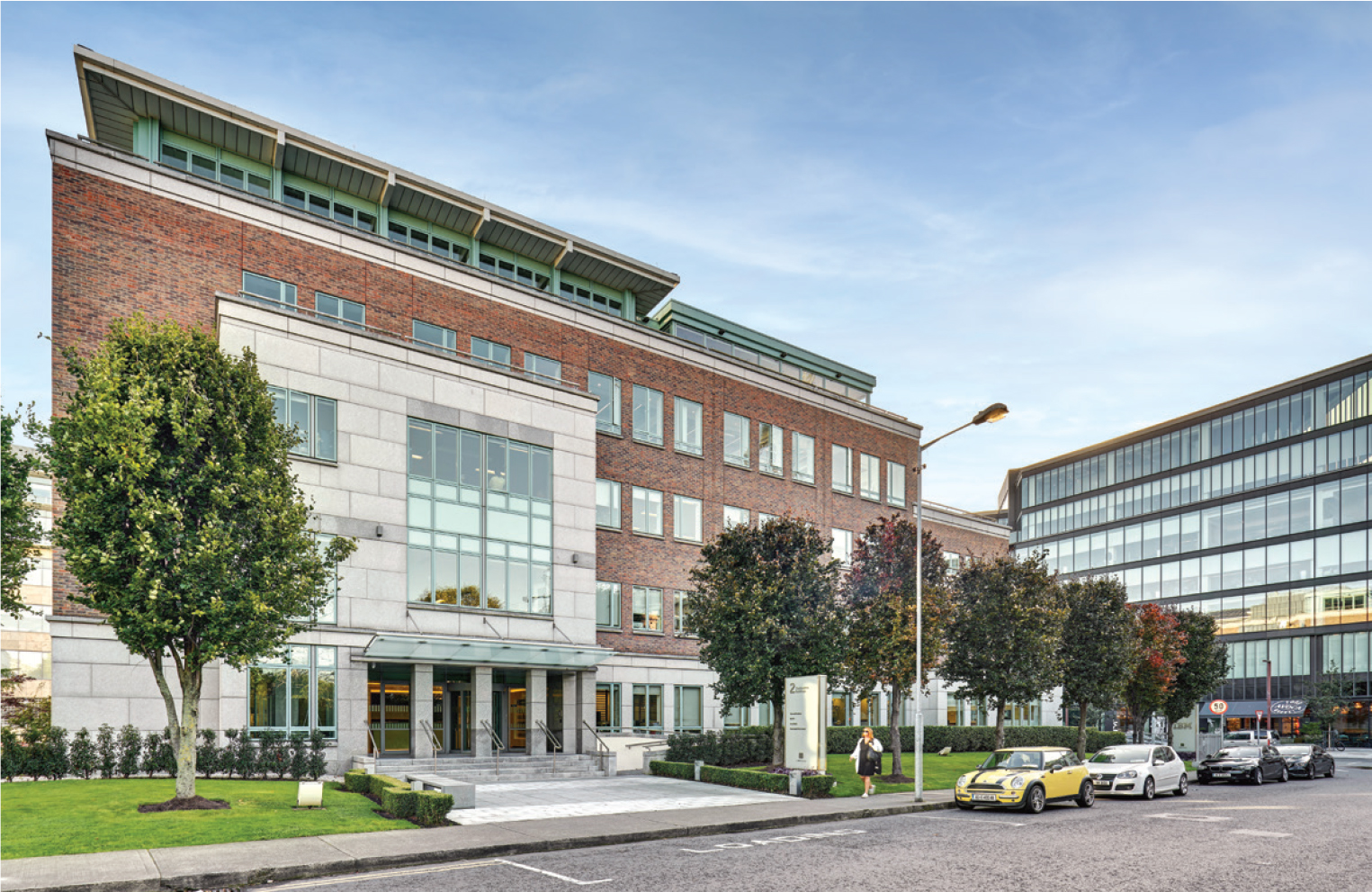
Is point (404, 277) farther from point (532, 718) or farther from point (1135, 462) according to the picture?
point (1135, 462)

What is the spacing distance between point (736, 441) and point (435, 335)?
52.6 feet

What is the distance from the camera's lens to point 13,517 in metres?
24.2

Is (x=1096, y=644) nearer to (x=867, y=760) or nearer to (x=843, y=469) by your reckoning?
(x=843, y=469)

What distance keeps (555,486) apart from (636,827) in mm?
18471

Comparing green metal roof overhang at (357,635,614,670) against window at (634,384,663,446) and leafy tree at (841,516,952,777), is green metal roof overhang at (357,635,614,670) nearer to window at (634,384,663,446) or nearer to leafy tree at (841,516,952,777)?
leafy tree at (841,516,952,777)

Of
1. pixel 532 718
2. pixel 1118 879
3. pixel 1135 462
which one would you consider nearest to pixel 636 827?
pixel 1118 879

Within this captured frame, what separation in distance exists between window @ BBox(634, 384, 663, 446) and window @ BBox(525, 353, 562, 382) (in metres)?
4.15

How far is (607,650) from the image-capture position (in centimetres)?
3684

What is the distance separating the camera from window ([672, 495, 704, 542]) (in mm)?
45344

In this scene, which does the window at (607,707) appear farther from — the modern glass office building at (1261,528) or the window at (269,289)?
the modern glass office building at (1261,528)

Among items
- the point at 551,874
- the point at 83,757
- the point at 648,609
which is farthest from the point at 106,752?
the point at 648,609

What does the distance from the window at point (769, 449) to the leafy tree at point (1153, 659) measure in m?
17.3

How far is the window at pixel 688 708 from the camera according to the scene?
4369 cm

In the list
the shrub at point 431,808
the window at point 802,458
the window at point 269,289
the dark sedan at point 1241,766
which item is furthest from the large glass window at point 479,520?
the dark sedan at point 1241,766
